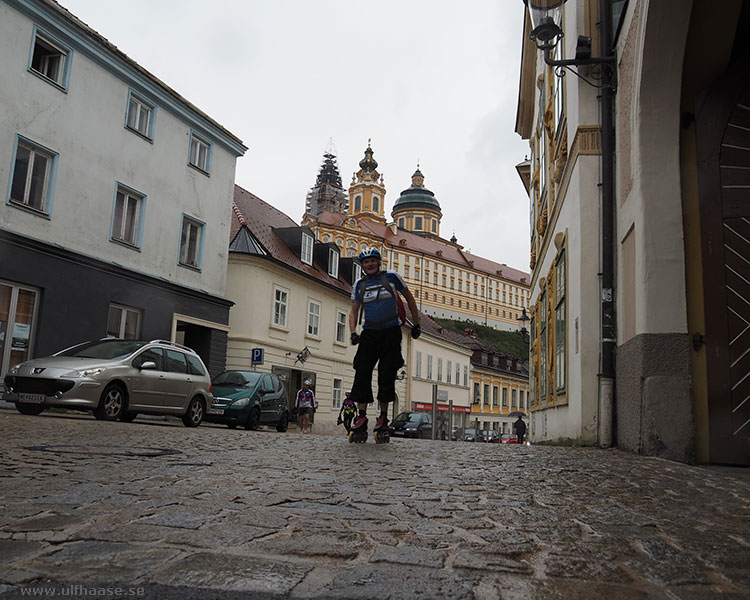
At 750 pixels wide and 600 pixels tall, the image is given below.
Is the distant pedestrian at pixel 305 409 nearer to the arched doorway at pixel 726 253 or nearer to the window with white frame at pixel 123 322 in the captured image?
the window with white frame at pixel 123 322

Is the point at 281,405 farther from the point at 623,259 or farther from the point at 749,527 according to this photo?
the point at 749,527

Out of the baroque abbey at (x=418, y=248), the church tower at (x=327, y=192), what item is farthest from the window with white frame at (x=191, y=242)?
the church tower at (x=327, y=192)

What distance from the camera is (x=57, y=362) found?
12.1 m

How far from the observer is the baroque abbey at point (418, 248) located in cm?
9788

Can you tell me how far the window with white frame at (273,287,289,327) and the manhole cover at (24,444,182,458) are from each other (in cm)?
2164

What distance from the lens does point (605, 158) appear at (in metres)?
8.66

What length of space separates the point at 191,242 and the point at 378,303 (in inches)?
639

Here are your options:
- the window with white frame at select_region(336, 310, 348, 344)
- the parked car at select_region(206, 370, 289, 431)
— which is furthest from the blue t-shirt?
the window with white frame at select_region(336, 310, 348, 344)

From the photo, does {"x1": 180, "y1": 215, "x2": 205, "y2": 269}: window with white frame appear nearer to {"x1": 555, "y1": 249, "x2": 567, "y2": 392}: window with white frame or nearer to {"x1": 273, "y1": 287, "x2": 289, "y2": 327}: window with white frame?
{"x1": 273, "y1": 287, "x2": 289, "y2": 327}: window with white frame

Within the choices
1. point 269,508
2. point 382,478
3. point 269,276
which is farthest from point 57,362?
point 269,276

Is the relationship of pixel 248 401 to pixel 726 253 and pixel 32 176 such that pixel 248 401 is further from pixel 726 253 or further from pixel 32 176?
pixel 726 253

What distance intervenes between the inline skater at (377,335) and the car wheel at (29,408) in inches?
278

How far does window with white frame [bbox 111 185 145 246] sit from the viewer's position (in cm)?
1934

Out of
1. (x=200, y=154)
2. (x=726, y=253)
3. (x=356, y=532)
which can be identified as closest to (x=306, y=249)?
(x=200, y=154)
